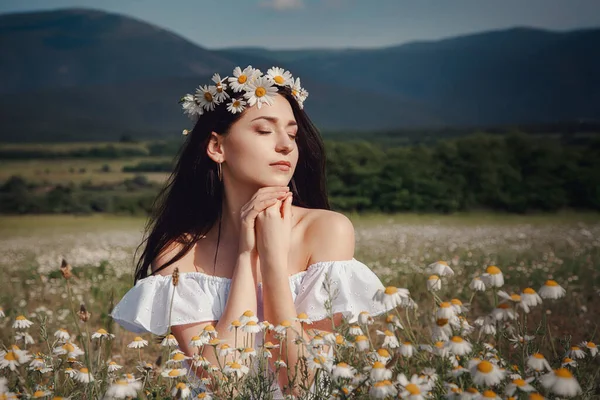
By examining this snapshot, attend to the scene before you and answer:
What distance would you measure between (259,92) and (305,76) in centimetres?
8879

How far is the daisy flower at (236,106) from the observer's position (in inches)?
126

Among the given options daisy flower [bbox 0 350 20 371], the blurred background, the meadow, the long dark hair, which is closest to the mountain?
the blurred background

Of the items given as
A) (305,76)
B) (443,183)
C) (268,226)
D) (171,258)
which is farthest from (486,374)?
(305,76)

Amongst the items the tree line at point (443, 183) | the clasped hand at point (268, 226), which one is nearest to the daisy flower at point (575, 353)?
the clasped hand at point (268, 226)

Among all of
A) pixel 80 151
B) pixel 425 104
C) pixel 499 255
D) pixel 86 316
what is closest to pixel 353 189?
pixel 80 151

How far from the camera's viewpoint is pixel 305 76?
90.1 m

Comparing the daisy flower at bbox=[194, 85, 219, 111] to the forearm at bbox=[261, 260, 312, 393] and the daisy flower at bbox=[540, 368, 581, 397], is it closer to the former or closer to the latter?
the forearm at bbox=[261, 260, 312, 393]

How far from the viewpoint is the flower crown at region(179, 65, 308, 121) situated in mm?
3203

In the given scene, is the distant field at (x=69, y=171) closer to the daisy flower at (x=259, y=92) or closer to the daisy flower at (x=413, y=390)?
the daisy flower at (x=259, y=92)

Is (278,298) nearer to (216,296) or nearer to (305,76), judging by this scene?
(216,296)

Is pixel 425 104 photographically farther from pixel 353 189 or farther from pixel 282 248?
pixel 282 248

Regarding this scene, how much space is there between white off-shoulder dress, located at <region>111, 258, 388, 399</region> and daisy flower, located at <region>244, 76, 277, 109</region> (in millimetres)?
927

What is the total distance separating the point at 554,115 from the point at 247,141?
42.2m

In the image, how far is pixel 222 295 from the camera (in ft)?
10.6
